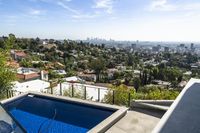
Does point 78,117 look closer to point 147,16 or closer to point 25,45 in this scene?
point 147,16

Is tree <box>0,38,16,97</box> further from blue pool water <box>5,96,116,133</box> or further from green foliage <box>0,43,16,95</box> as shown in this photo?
blue pool water <box>5,96,116,133</box>

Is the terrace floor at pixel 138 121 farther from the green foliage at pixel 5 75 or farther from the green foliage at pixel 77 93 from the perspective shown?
the green foliage at pixel 5 75

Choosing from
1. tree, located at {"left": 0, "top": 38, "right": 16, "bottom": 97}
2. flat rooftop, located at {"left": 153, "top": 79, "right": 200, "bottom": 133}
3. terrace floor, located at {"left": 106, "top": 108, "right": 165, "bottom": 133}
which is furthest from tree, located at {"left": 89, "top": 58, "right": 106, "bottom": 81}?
flat rooftop, located at {"left": 153, "top": 79, "right": 200, "bottom": 133}

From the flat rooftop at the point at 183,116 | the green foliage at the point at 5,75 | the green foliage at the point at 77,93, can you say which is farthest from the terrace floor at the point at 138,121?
the green foliage at the point at 5,75

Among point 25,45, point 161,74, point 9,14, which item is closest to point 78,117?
point 9,14

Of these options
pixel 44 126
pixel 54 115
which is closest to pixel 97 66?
pixel 54 115

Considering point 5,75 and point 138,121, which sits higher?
point 5,75

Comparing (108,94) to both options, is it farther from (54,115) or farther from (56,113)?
(54,115)
